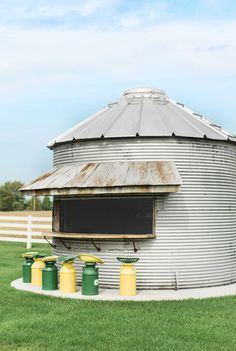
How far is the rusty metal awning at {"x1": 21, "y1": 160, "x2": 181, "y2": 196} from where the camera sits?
1097 cm

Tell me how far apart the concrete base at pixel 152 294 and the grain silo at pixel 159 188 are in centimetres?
39

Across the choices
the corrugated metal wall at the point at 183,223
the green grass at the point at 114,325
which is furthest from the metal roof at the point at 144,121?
the green grass at the point at 114,325

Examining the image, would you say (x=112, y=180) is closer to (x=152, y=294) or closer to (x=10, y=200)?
(x=152, y=294)

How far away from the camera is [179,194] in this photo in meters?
11.9

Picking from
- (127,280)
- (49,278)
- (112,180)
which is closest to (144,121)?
(112,180)

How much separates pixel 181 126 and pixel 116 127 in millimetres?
1444

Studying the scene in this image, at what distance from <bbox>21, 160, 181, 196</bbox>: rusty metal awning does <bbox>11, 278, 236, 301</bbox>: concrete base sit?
6.55ft

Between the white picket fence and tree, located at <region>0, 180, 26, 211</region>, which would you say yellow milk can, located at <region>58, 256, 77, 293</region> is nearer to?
the white picket fence

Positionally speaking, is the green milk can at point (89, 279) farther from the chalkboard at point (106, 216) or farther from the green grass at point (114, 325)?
the chalkboard at point (106, 216)

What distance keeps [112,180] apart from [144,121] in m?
1.93

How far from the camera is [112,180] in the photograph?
445 inches

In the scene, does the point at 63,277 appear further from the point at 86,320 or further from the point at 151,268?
the point at 86,320

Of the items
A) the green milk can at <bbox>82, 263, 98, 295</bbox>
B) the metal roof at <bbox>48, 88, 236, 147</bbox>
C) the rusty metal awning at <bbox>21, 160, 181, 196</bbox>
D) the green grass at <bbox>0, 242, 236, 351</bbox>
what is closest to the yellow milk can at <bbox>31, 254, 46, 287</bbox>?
the green grass at <bbox>0, 242, 236, 351</bbox>

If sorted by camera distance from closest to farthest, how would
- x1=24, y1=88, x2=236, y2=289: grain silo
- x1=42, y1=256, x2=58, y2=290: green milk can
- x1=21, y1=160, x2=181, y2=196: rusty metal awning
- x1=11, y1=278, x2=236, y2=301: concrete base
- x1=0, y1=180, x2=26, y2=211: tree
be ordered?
x1=11, y1=278, x2=236, y2=301: concrete base → x1=21, y1=160, x2=181, y2=196: rusty metal awning → x1=42, y1=256, x2=58, y2=290: green milk can → x1=24, y1=88, x2=236, y2=289: grain silo → x1=0, y1=180, x2=26, y2=211: tree
